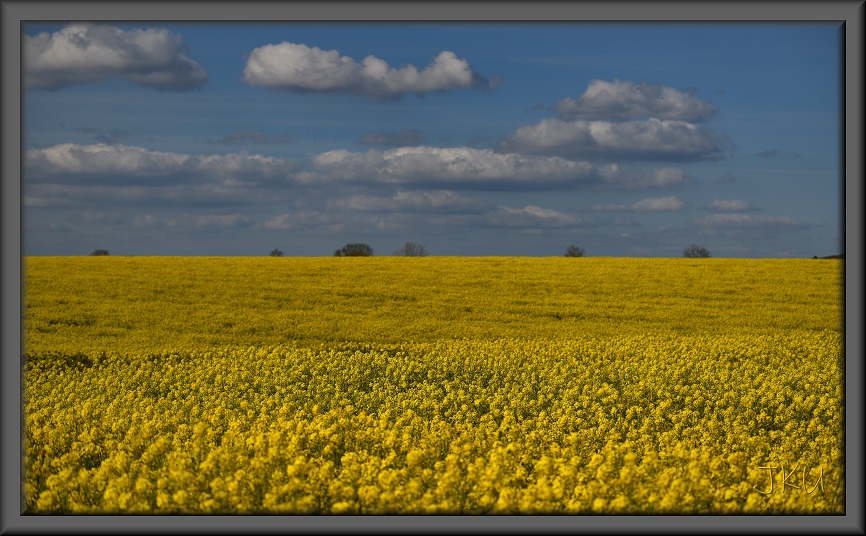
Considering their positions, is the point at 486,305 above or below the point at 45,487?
above

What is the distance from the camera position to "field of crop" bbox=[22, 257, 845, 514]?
227 inches

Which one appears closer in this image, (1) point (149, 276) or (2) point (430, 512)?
(2) point (430, 512)

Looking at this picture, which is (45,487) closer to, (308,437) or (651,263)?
(308,437)

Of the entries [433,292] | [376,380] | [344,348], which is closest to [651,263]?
[433,292]

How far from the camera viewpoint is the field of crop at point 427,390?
5.76 m

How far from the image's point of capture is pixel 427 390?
9.47m

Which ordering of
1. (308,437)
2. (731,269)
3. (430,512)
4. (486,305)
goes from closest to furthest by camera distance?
1. (430,512)
2. (308,437)
3. (486,305)
4. (731,269)

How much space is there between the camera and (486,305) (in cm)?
1697

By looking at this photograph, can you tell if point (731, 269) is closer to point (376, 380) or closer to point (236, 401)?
point (376, 380)

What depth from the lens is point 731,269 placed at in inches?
889

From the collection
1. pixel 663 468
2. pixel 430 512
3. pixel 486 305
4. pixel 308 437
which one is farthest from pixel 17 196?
pixel 486 305

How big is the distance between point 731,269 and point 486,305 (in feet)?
29.6

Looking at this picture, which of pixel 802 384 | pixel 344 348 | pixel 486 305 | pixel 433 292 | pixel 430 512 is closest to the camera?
pixel 430 512
